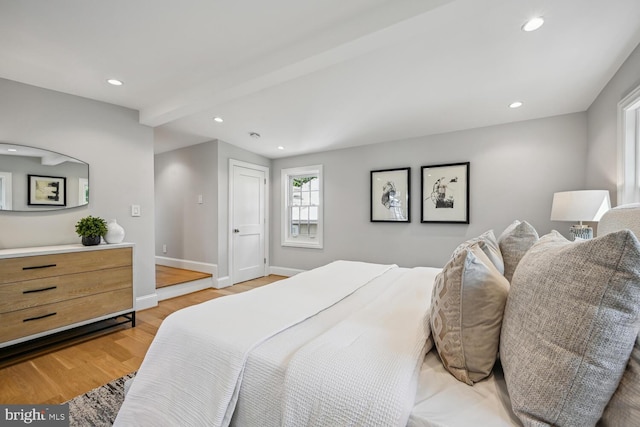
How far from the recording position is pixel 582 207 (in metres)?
2.25

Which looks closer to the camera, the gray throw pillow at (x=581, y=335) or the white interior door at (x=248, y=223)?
the gray throw pillow at (x=581, y=335)

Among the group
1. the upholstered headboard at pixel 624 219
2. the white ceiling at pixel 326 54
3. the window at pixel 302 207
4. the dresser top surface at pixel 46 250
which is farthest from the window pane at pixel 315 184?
the upholstered headboard at pixel 624 219

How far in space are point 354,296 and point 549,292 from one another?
1119mm

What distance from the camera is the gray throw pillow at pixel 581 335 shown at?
1.94 feet

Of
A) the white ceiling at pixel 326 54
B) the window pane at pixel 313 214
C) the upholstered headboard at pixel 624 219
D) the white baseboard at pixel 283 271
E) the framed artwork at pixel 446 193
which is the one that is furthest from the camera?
the white baseboard at pixel 283 271

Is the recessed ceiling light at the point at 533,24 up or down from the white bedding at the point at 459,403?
up

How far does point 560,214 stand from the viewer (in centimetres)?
241

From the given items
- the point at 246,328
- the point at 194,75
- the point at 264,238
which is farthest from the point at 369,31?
the point at 264,238

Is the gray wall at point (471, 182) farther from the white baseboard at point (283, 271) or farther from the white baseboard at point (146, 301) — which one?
the white baseboard at point (146, 301)

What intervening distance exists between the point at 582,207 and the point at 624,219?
1404 millimetres

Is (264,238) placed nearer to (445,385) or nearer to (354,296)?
(354,296)

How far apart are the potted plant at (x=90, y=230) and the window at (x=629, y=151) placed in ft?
15.4

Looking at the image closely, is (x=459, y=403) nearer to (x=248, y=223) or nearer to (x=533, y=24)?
(x=533, y=24)

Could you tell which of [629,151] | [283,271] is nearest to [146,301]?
[283,271]
